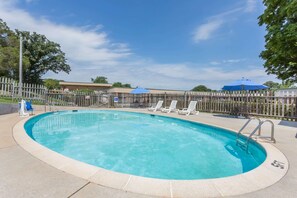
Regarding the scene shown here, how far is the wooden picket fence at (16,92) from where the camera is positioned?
437 inches

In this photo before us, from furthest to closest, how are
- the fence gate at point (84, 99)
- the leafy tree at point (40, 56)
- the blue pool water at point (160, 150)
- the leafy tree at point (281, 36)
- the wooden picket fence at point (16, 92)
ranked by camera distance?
the leafy tree at point (40, 56), the fence gate at point (84, 99), the wooden picket fence at point (16, 92), the leafy tree at point (281, 36), the blue pool water at point (160, 150)

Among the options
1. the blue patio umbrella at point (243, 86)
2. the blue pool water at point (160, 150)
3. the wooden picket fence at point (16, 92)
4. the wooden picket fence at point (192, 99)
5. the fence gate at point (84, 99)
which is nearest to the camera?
the blue pool water at point (160, 150)

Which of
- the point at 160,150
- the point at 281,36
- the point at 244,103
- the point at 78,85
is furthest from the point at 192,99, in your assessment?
the point at 78,85

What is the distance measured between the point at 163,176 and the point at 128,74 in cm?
3198

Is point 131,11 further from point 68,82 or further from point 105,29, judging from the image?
point 68,82

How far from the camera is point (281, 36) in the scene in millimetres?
6758

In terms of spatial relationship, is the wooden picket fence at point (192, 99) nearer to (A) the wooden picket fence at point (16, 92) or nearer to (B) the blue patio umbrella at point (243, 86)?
(A) the wooden picket fence at point (16, 92)

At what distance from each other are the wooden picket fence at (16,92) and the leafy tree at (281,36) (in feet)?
49.6

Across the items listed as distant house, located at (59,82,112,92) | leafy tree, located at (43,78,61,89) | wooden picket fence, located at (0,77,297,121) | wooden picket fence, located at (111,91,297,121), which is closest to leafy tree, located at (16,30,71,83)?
leafy tree, located at (43,78,61,89)

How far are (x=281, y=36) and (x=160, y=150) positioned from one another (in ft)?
21.6

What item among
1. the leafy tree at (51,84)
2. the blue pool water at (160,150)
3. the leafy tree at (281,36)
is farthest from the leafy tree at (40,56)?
the leafy tree at (281,36)

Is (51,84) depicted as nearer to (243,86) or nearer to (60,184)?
(243,86)

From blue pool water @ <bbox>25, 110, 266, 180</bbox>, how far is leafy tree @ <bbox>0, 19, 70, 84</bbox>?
14305 millimetres

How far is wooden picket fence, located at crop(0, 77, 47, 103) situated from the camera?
11.1 meters
